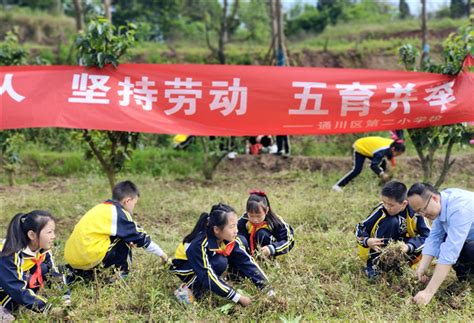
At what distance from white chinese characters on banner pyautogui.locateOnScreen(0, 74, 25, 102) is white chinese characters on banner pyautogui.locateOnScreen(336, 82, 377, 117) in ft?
10.6

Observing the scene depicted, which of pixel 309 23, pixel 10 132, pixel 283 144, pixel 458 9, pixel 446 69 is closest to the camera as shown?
pixel 446 69

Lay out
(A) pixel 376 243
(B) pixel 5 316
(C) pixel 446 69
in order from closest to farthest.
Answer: (B) pixel 5 316
(A) pixel 376 243
(C) pixel 446 69

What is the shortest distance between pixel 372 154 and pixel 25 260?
5.19 meters

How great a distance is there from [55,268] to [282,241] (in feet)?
5.72

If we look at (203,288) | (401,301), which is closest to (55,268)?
(203,288)

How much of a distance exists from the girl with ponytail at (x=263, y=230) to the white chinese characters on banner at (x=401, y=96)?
2.19 m

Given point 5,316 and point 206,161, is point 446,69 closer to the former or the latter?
point 206,161

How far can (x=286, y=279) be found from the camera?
3836mm

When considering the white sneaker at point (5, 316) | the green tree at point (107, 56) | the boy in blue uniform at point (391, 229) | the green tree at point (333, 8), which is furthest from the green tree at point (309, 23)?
the white sneaker at point (5, 316)

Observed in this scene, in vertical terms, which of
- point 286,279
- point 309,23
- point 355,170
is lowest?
point 355,170

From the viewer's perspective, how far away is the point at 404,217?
4.23 meters

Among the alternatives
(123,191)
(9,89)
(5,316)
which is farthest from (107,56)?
(5,316)

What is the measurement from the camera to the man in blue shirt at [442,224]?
11.7 feet

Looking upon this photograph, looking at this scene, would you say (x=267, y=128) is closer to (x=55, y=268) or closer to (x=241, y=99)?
(x=241, y=99)
